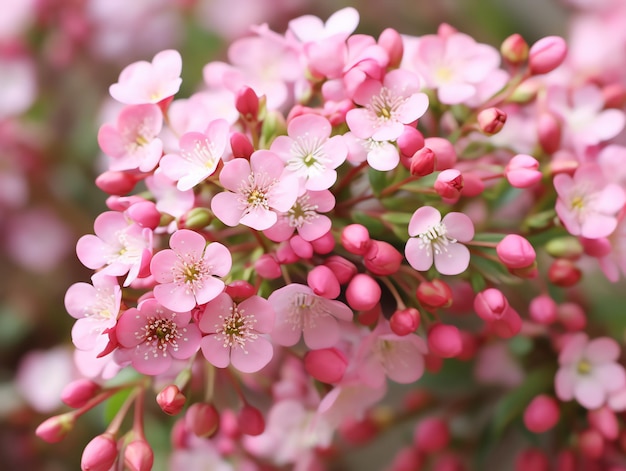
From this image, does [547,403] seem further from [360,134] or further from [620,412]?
[360,134]

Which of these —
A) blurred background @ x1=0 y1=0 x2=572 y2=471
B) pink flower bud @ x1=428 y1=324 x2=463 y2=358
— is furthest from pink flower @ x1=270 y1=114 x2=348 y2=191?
blurred background @ x1=0 y1=0 x2=572 y2=471

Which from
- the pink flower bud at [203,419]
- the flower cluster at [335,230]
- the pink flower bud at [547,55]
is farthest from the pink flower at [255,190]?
the pink flower bud at [547,55]

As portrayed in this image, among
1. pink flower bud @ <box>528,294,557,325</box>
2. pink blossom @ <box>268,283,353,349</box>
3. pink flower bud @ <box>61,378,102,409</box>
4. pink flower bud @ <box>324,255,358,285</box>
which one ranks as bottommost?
pink flower bud @ <box>61,378,102,409</box>

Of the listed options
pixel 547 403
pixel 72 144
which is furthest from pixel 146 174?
pixel 72 144

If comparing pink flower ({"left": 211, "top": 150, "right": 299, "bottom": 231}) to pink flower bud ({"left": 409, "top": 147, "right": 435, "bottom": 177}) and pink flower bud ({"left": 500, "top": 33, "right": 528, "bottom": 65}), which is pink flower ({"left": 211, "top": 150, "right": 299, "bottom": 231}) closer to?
pink flower bud ({"left": 409, "top": 147, "right": 435, "bottom": 177})

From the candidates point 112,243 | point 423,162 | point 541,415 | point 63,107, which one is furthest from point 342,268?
point 63,107

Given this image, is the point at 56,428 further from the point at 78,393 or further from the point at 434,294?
the point at 434,294
